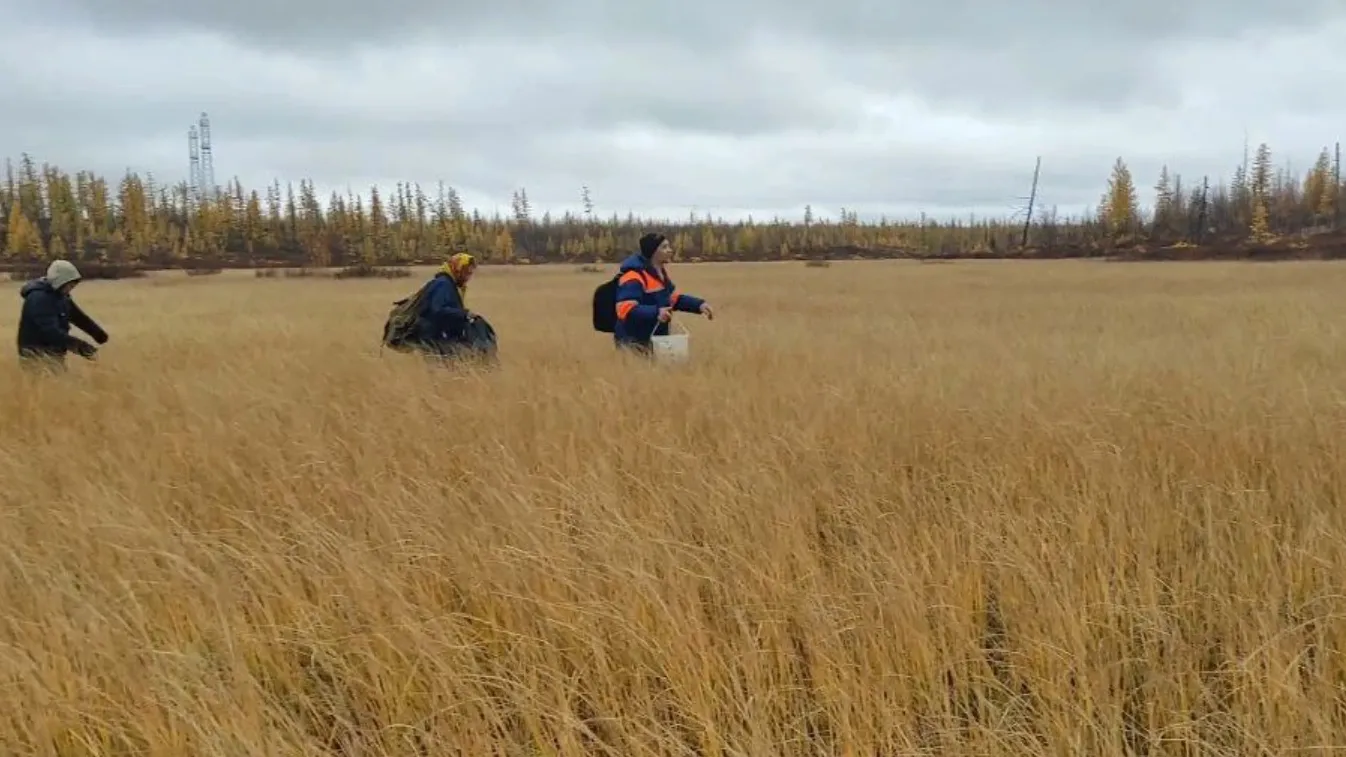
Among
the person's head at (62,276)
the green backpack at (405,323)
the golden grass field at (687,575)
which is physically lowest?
the golden grass field at (687,575)

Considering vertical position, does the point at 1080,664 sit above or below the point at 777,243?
below

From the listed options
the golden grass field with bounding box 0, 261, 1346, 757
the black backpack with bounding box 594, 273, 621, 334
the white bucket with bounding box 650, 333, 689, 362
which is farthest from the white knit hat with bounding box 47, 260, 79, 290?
the white bucket with bounding box 650, 333, 689, 362

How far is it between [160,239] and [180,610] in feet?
398

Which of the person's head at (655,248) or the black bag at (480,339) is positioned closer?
the person's head at (655,248)

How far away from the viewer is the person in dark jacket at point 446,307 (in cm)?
626

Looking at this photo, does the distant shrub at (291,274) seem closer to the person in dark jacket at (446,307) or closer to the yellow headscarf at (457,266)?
the person in dark jacket at (446,307)

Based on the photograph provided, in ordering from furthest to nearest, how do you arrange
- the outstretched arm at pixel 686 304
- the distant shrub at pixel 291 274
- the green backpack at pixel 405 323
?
the distant shrub at pixel 291 274 → the green backpack at pixel 405 323 → the outstretched arm at pixel 686 304

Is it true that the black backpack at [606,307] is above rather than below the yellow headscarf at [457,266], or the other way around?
below

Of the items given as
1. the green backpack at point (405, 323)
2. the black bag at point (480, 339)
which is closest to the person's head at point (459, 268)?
the green backpack at point (405, 323)

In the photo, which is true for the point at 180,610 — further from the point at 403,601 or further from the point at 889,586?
the point at 889,586

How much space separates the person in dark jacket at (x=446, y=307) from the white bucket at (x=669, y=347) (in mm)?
1691

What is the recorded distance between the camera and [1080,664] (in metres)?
1.97

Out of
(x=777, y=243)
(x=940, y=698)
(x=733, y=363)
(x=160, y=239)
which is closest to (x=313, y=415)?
(x=733, y=363)

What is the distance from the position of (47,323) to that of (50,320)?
4cm
